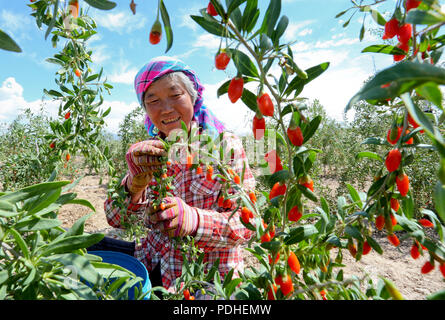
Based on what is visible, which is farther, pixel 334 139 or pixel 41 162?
pixel 334 139

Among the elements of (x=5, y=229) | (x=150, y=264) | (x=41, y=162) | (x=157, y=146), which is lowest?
(x=150, y=264)

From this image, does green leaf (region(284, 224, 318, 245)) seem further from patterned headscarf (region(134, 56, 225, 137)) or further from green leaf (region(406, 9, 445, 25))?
patterned headscarf (region(134, 56, 225, 137))

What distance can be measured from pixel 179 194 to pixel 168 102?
0.63 meters

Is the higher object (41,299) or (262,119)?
(262,119)

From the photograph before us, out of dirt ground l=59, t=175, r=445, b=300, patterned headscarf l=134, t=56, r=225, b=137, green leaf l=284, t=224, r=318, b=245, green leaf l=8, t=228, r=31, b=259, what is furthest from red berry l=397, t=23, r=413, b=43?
dirt ground l=59, t=175, r=445, b=300

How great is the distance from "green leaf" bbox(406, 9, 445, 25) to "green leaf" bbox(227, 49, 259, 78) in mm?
234

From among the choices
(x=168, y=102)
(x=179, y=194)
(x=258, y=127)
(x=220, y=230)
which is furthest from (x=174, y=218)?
(x=258, y=127)

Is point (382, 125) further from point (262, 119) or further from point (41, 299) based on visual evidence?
point (41, 299)

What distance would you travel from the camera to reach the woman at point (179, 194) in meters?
1.30

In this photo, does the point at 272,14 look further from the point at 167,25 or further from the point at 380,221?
the point at 380,221

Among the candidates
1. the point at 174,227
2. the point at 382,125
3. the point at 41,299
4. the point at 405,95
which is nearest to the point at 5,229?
the point at 41,299

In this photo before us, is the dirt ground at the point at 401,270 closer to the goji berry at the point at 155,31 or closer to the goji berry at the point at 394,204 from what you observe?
the goji berry at the point at 394,204

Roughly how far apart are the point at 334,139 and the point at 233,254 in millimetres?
5636

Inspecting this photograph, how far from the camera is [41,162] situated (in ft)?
6.10
